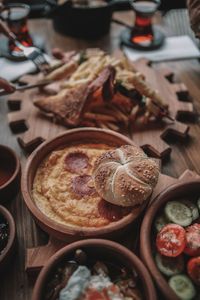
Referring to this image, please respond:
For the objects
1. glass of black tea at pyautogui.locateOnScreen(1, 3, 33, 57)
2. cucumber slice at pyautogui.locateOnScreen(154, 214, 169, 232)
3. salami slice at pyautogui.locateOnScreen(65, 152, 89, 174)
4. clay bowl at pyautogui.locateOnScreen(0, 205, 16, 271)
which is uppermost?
glass of black tea at pyautogui.locateOnScreen(1, 3, 33, 57)

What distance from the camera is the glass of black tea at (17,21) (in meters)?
4.17

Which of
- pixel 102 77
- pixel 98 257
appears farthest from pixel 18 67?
pixel 98 257

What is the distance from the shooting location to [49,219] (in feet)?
7.74

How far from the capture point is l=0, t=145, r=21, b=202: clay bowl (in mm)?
2717

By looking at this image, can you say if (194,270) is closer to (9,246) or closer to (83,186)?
(83,186)

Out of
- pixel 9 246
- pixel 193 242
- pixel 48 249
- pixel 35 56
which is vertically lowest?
pixel 48 249

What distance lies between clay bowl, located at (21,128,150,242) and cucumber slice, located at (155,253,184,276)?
29 cm

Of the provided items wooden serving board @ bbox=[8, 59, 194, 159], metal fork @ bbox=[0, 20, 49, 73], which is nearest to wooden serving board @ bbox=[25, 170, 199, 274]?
wooden serving board @ bbox=[8, 59, 194, 159]

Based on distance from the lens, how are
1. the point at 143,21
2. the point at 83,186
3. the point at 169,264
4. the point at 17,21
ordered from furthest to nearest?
the point at 143,21 → the point at 17,21 → the point at 83,186 → the point at 169,264

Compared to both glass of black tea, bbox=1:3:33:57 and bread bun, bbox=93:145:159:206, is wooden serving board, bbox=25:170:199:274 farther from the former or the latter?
glass of black tea, bbox=1:3:33:57

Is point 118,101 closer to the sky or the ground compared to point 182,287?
closer to the sky

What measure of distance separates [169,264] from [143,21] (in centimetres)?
316

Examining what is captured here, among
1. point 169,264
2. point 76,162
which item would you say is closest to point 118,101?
point 76,162

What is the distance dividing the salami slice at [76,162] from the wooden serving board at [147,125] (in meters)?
0.49
